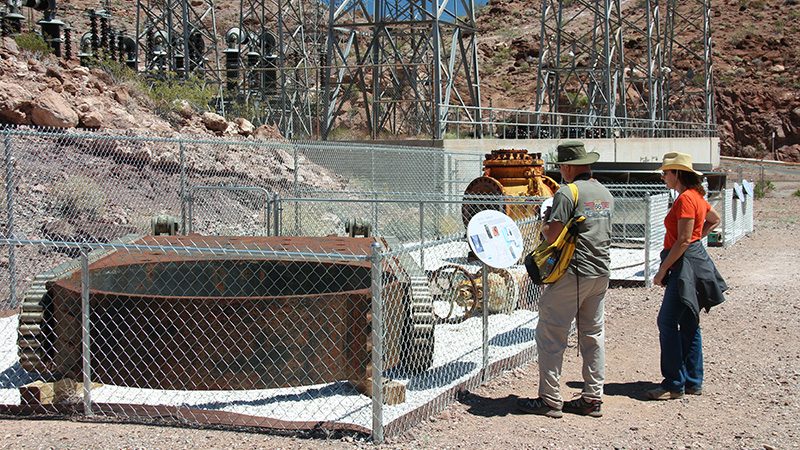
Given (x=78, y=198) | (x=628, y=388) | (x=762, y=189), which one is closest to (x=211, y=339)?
(x=628, y=388)

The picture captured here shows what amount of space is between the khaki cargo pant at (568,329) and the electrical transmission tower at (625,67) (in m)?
24.3

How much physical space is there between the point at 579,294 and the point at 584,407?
91 centimetres

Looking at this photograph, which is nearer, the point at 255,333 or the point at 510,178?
the point at 255,333

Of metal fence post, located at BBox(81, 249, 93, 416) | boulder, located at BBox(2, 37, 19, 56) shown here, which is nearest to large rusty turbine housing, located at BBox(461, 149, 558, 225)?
metal fence post, located at BBox(81, 249, 93, 416)

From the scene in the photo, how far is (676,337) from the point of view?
7.21 meters

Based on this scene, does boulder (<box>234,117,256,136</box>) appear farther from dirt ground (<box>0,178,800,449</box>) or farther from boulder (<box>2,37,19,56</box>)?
dirt ground (<box>0,178,800,449</box>)

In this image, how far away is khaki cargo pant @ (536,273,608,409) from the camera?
6520mm

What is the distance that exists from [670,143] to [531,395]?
34.1m

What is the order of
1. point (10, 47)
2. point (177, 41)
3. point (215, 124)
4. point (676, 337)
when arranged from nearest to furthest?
1. point (676, 337)
2. point (10, 47)
3. point (215, 124)
4. point (177, 41)

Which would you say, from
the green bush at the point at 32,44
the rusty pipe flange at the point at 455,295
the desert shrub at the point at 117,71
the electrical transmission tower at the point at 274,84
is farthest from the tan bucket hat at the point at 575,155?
the electrical transmission tower at the point at 274,84

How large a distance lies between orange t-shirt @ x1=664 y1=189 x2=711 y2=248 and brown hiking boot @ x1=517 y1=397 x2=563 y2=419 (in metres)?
1.63

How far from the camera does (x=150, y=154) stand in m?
17.3

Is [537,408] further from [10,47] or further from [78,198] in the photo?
[10,47]

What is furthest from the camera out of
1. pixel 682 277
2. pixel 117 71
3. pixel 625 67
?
pixel 625 67
